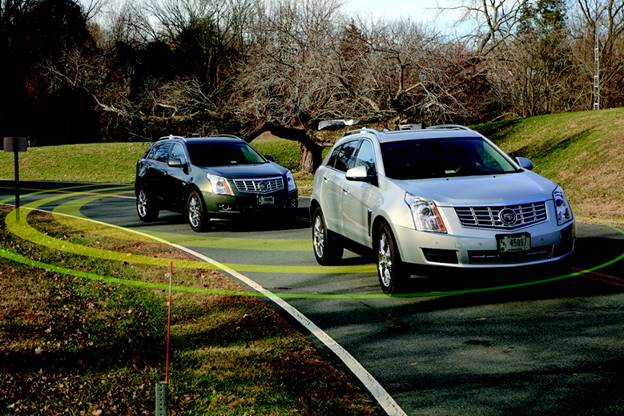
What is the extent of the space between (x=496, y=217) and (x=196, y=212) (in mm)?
8518

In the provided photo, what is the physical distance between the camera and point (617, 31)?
140ft

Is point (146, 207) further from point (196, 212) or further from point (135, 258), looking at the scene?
point (135, 258)

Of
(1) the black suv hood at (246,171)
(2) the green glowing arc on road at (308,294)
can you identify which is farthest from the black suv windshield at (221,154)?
(2) the green glowing arc on road at (308,294)

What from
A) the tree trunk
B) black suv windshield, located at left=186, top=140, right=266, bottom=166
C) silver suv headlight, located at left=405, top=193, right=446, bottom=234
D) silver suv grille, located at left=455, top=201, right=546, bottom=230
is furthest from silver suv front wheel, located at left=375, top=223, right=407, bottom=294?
the tree trunk

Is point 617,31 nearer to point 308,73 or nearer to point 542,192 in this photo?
point 308,73

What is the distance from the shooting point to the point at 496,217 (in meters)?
8.33

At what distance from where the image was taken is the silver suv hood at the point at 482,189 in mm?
8445

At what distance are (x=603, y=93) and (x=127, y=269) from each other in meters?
34.6

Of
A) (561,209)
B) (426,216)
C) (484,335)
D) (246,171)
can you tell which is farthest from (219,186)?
(484,335)

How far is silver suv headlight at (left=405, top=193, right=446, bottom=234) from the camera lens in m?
8.43

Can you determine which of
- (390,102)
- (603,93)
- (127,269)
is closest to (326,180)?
(127,269)

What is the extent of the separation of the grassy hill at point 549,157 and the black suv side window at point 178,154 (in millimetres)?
8189

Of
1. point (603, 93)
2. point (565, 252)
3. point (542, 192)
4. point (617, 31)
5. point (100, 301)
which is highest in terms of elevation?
point (617, 31)

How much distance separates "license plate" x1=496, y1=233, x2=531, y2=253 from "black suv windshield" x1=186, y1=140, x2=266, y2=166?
8.94 m
